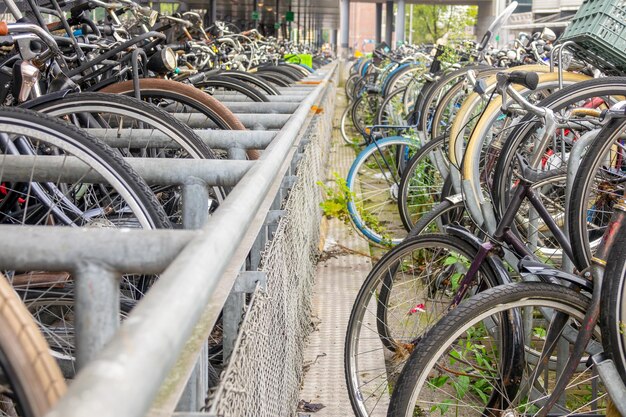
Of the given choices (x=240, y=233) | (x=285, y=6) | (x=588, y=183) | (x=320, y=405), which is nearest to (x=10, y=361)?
(x=240, y=233)

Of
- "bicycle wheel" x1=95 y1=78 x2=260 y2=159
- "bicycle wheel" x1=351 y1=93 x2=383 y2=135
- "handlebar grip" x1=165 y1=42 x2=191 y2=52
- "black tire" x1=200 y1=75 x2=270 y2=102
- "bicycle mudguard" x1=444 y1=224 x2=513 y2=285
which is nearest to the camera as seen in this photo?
"bicycle mudguard" x1=444 y1=224 x2=513 y2=285

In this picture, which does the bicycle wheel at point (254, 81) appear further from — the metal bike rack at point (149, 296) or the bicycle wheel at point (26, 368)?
the bicycle wheel at point (26, 368)

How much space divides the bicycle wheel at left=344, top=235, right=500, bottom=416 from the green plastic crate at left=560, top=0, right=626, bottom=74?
1.20 m

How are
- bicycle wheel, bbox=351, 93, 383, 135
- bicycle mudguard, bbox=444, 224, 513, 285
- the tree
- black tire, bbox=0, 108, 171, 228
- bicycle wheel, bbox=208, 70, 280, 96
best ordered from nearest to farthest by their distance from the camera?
1. black tire, bbox=0, 108, 171, 228
2. bicycle mudguard, bbox=444, 224, 513, 285
3. bicycle wheel, bbox=208, 70, 280, 96
4. bicycle wheel, bbox=351, 93, 383, 135
5. the tree

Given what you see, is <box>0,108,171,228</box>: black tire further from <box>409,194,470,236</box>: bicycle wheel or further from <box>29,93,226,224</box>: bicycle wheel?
<box>409,194,470,236</box>: bicycle wheel

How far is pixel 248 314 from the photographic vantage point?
1.97 metres

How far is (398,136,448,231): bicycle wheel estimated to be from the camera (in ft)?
18.2

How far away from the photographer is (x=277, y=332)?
8.77 feet

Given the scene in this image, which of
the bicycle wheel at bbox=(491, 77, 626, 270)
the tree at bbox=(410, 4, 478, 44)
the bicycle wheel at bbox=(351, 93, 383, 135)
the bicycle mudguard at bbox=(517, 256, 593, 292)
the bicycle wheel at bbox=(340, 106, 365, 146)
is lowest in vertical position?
the tree at bbox=(410, 4, 478, 44)

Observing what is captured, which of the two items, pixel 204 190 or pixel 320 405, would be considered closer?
pixel 204 190

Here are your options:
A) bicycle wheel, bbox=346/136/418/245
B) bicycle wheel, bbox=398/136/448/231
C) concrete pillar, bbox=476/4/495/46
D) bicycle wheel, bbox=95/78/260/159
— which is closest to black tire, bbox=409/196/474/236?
bicycle wheel, bbox=95/78/260/159

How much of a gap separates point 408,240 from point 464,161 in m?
0.57

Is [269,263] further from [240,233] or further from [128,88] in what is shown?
[128,88]

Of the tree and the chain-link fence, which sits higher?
the chain-link fence
